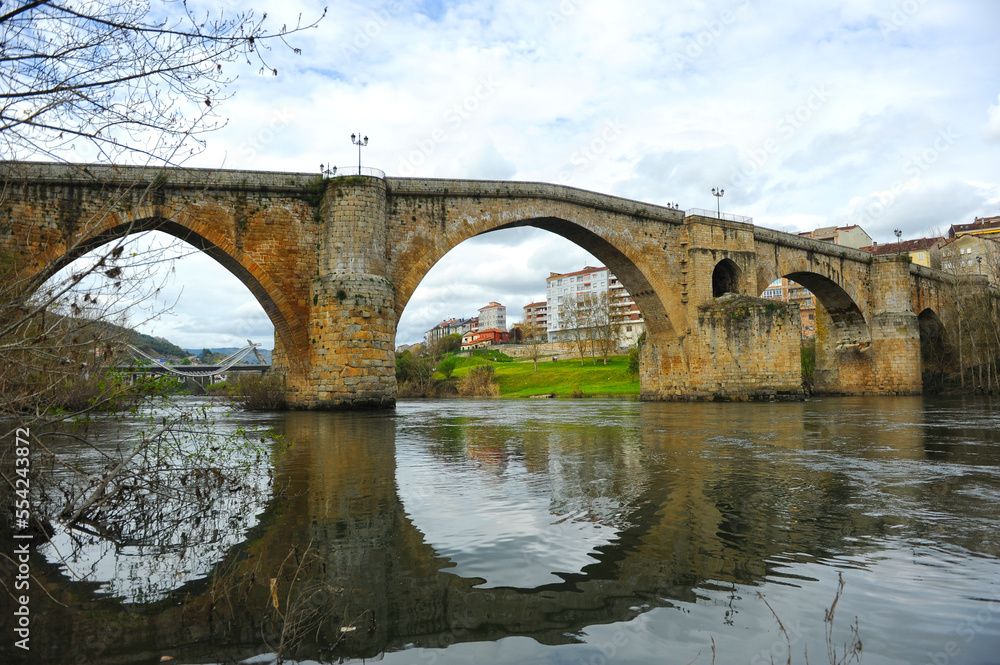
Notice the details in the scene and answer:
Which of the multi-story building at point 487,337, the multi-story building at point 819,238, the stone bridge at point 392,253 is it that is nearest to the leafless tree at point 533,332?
the multi-story building at point 487,337

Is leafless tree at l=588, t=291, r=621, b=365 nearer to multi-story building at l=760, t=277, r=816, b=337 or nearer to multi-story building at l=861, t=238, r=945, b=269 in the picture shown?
multi-story building at l=760, t=277, r=816, b=337

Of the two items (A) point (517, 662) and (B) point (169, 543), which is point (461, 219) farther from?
(A) point (517, 662)

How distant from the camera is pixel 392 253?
21.9 meters

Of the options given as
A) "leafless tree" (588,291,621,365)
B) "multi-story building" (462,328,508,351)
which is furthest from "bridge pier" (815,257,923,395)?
"multi-story building" (462,328,508,351)

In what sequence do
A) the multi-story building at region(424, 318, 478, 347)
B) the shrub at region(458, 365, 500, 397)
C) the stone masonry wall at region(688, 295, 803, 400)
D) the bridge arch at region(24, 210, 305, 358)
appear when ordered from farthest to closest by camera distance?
the multi-story building at region(424, 318, 478, 347) < the shrub at region(458, 365, 500, 397) < the stone masonry wall at region(688, 295, 803, 400) < the bridge arch at region(24, 210, 305, 358)

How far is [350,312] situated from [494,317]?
416 feet

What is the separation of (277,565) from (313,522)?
1.04 meters

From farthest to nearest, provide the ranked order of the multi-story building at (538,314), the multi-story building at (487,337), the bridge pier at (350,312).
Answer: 1. the multi-story building at (538,314)
2. the multi-story building at (487,337)
3. the bridge pier at (350,312)

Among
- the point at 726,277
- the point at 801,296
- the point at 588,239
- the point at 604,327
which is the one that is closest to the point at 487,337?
the point at 801,296

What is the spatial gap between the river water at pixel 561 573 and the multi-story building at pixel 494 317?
452 feet

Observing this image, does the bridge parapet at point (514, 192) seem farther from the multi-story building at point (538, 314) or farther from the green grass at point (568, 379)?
the multi-story building at point (538, 314)

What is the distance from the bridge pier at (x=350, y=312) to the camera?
1958 cm

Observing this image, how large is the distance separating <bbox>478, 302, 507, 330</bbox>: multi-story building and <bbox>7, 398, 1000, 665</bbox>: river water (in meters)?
138

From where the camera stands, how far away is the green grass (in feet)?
143
